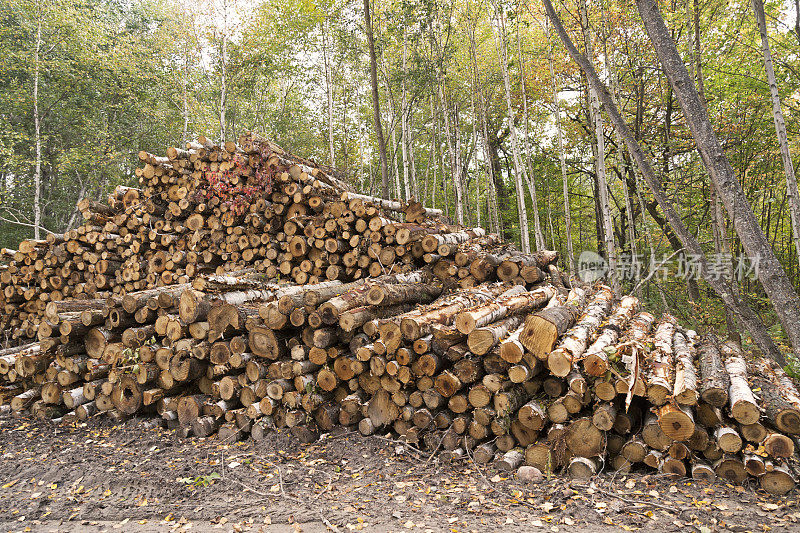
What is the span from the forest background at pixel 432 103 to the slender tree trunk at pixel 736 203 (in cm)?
555

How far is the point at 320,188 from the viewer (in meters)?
6.69

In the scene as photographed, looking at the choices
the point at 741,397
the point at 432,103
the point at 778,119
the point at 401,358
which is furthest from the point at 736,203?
the point at 432,103

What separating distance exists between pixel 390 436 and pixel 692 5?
31.2 feet

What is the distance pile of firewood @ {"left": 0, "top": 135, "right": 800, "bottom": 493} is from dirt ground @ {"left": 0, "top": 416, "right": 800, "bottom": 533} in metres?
0.20

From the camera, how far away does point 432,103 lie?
15.4 metres

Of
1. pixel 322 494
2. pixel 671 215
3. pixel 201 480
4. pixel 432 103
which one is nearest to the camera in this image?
pixel 322 494

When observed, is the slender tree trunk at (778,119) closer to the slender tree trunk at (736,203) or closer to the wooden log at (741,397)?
the wooden log at (741,397)

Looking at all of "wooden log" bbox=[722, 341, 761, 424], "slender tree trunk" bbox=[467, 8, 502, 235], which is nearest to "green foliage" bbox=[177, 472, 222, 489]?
"wooden log" bbox=[722, 341, 761, 424]

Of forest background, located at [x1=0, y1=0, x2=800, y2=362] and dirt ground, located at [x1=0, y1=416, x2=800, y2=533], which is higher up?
forest background, located at [x1=0, y1=0, x2=800, y2=362]

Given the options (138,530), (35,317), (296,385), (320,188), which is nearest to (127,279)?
(35,317)

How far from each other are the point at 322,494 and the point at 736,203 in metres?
3.30

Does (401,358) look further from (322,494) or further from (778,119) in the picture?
(778,119)

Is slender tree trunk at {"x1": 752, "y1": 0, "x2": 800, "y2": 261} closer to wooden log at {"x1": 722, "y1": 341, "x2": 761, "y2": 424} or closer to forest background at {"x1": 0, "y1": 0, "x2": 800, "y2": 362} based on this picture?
forest background at {"x1": 0, "y1": 0, "x2": 800, "y2": 362}

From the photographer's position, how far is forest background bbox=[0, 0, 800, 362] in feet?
31.4
